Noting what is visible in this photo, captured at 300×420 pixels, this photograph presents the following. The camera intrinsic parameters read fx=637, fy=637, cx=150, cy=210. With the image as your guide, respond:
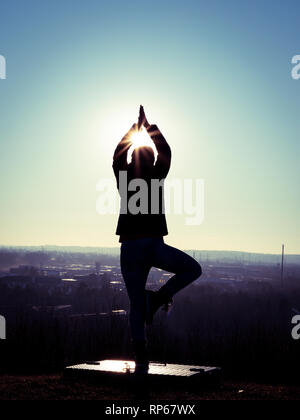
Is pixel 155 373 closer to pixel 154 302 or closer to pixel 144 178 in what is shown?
pixel 154 302

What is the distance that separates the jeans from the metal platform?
1.57 ft

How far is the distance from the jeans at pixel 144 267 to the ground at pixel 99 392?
929 mm

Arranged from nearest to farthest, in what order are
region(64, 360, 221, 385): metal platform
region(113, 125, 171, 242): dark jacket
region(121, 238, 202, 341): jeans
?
region(64, 360, 221, 385): metal platform < region(121, 238, 202, 341): jeans < region(113, 125, 171, 242): dark jacket

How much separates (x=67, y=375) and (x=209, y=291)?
250ft

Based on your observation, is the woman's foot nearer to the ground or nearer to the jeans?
the jeans

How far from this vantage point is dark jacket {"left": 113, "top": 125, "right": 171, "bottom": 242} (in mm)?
7801

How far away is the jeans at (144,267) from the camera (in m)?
7.57

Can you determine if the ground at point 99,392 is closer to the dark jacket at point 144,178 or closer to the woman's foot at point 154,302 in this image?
the woman's foot at point 154,302

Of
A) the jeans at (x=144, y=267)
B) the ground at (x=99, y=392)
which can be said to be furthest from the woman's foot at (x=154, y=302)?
the ground at (x=99, y=392)

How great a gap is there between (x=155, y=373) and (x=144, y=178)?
2.39 metres

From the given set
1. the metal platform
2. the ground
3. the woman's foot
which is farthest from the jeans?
the ground

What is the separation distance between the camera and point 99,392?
6.89 m

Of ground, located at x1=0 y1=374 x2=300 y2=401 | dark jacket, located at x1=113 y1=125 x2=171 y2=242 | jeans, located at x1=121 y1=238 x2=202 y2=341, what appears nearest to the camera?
ground, located at x1=0 y1=374 x2=300 y2=401
